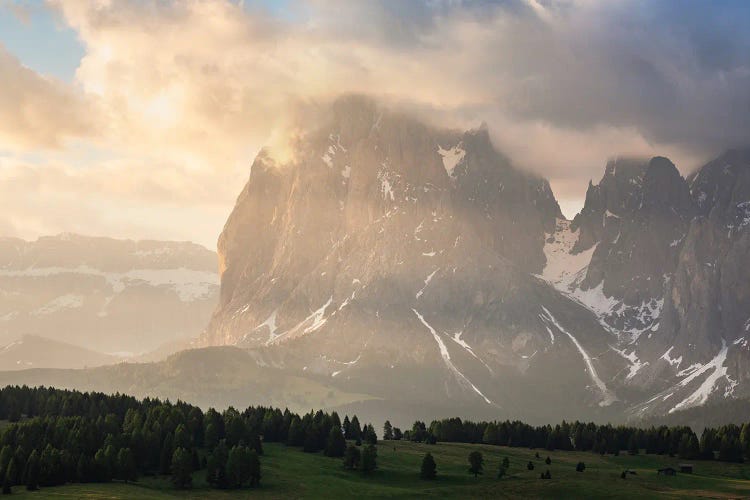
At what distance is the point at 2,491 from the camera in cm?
19888

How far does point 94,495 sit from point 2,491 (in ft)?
57.0

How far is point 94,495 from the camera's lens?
19512 centimetres

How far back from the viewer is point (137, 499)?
192 m

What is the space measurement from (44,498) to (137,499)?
51.0 ft

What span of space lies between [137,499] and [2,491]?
25676mm

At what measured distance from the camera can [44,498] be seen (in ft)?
630

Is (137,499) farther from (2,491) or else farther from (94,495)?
(2,491)

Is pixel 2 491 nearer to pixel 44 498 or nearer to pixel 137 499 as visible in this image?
pixel 44 498

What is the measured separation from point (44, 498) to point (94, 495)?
828 centimetres

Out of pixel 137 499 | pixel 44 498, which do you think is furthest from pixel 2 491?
pixel 137 499

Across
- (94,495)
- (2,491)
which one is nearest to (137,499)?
(94,495)

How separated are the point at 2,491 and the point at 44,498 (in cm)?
1169
